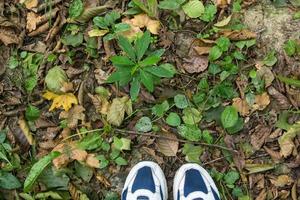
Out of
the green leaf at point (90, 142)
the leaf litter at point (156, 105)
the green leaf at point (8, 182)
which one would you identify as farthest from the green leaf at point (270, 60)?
the green leaf at point (8, 182)

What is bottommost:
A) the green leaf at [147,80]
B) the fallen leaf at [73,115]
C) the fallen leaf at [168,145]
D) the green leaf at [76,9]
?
the fallen leaf at [168,145]

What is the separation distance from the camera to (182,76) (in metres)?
2.70

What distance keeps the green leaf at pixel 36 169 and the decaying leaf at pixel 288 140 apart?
3.69ft

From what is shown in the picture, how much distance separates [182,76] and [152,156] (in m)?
Result: 0.44

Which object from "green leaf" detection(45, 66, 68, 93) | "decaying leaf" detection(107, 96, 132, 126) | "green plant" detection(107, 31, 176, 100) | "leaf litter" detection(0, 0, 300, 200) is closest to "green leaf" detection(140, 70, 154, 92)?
"green plant" detection(107, 31, 176, 100)

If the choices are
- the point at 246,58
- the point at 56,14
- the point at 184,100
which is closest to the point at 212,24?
the point at 246,58

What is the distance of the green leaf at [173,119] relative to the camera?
268 centimetres

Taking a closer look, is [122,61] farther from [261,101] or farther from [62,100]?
[261,101]

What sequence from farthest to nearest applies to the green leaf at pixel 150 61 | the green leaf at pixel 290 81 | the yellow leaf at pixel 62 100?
the yellow leaf at pixel 62 100 < the green leaf at pixel 290 81 < the green leaf at pixel 150 61

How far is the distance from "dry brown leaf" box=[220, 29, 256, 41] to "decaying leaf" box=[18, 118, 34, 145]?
1.12 m

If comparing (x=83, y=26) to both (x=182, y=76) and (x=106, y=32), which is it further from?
(x=182, y=76)

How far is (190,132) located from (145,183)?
34 centimetres

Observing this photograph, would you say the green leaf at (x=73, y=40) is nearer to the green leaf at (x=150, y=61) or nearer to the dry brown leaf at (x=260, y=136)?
the green leaf at (x=150, y=61)

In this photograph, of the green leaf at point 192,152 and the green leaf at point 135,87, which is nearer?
the green leaf at point 135,87
